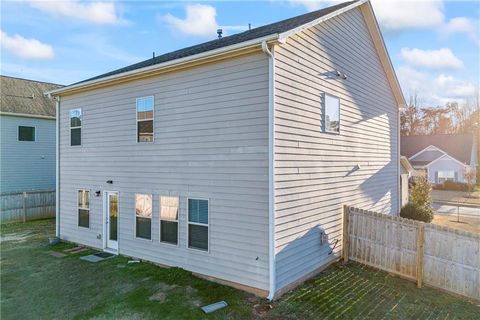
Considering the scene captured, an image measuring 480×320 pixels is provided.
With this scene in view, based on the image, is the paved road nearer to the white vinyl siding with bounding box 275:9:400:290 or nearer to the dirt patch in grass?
the dirt patch in grass

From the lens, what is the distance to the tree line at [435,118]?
145 ft

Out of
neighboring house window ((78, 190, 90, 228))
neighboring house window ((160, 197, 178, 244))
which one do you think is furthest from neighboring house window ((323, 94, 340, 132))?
neighboring house window ((78, 190, 90, 228))

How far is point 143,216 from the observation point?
9.22m

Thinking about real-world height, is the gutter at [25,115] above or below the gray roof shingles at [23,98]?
below

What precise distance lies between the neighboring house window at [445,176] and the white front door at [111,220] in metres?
32.7

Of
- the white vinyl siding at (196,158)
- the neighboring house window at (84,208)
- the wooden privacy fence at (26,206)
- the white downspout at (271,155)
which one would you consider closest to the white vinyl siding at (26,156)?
the wooden privacy fence at (26,206)

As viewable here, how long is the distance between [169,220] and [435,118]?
158 feet

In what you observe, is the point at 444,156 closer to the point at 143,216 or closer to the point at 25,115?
the point at 143,216

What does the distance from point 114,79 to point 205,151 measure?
417 centimetres

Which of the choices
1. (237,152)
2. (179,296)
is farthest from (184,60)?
(179,296)

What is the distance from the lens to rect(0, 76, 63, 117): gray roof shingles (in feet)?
61.2

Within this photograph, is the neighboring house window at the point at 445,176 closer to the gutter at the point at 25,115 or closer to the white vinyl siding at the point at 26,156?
the white vinyl siding at the point at 26,156

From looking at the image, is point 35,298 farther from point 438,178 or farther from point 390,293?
point 438,178

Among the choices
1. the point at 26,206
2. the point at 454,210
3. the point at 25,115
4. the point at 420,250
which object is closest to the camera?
the point at 420,250
